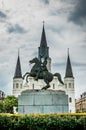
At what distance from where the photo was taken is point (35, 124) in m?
20.0

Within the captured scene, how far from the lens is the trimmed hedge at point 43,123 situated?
19.8 meters

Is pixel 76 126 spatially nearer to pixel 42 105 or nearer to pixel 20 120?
pixel 20 120

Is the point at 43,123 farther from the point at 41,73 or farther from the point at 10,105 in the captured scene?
the point at 10,105

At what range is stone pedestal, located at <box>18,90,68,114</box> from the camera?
2614 cm

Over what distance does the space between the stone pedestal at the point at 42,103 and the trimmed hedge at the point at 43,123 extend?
575 cm

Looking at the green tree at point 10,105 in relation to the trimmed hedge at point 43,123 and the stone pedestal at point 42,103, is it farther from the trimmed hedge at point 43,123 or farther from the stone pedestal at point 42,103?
the trimmed hedge at point 43,123

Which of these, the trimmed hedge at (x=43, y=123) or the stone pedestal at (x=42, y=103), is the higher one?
the stone pedestal at (x=42, y=103)

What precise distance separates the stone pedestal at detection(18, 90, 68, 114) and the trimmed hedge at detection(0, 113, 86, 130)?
226 inches

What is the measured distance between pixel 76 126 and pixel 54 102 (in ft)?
21.0

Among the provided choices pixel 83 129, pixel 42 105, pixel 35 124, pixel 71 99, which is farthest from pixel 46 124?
pixel 71 99

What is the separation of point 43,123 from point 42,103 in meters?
6.17

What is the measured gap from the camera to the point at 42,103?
26094 millimetres

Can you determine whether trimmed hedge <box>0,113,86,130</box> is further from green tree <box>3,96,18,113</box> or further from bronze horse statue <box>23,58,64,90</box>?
green tree <box>3,96,18,113</box>

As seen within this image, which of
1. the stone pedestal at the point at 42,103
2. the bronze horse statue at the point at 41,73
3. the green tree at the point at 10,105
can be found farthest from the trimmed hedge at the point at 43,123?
the green tree at the point at 10,105
